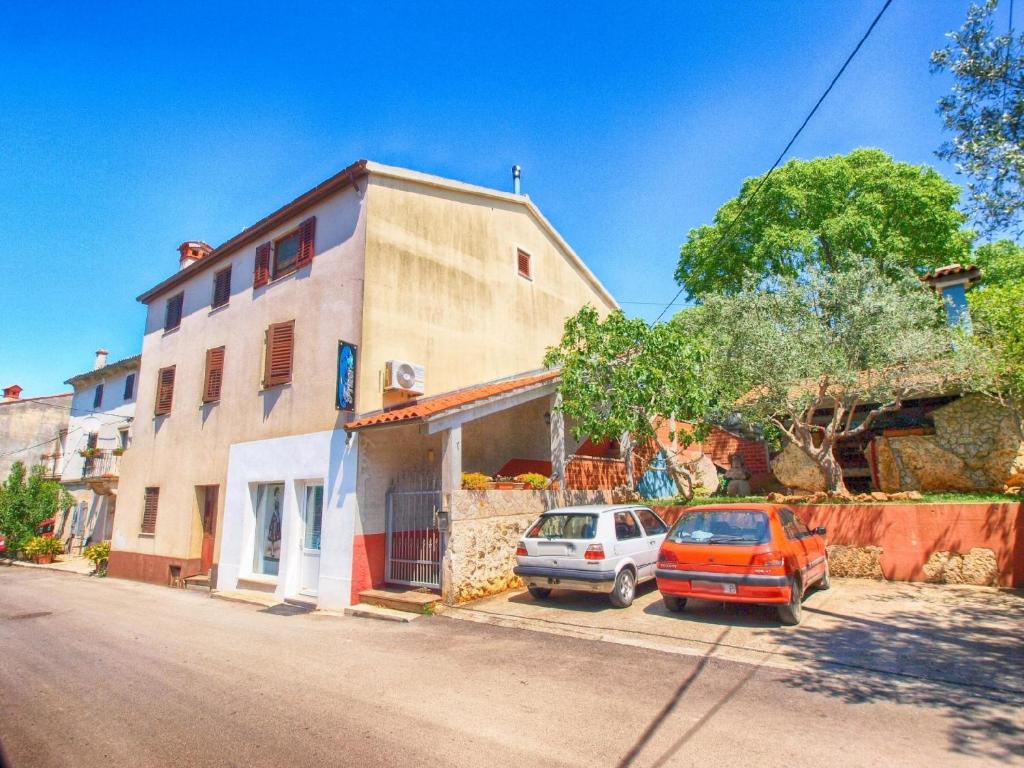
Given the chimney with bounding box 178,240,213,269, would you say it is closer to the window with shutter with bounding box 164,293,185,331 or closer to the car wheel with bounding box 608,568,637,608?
the window with shutter with bounding box 164,293,185,331

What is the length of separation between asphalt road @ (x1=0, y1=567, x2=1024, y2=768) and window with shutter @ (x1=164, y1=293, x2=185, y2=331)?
459 inches

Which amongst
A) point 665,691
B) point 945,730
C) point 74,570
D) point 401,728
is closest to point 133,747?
point 401,728

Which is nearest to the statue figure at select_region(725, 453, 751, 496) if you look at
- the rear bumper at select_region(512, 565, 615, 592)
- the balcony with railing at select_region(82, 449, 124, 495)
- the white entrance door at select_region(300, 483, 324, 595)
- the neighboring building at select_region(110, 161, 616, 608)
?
the neighboring building at select_region(110, 161, 616, 608)

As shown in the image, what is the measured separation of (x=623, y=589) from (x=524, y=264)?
34.6 ft

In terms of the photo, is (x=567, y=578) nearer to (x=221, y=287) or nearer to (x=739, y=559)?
(x=739, y=559)

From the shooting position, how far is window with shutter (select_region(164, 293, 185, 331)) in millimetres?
17062

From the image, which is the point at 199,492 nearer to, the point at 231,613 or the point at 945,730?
the point at 231,613

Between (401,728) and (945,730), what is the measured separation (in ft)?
14.2

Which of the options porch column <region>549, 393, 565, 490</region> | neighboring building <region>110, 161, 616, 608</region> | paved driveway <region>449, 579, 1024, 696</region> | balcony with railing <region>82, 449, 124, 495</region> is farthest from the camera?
balcony with railing <region>82, 449, 124, 495</region>

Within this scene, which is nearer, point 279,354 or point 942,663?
point 942,663

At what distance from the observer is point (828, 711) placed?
454 cm

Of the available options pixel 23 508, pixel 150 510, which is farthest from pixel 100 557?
pixel 23 508

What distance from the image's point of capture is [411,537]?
10789 millimetres

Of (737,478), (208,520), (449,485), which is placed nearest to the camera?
(449,485)
